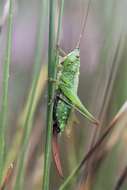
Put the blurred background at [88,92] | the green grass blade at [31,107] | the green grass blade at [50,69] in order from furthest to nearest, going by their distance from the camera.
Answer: the blurred background at [88,92] < the green grass blade at [31,107] < the green grass blade at [50,69]

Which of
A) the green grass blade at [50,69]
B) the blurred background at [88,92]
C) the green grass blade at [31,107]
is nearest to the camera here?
the green grass blade at [50,69]

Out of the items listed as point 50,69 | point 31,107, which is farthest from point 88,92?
point 50,69

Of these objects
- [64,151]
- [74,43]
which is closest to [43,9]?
[74,43]

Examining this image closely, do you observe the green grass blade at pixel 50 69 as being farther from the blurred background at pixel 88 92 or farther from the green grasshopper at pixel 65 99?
the blurred background at pixel 88 92

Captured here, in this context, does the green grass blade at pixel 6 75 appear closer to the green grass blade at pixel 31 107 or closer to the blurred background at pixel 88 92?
the green grass blade at pixel 31 107

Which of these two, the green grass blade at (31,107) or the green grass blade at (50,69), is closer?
the green grass blade at (50,69)

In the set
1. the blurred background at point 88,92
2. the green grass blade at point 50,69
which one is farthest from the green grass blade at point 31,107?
the green grass blade at point 50,69
